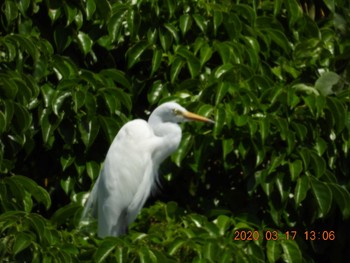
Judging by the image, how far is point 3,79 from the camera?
11.6 feet

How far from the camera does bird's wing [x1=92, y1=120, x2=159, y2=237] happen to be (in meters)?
3.67

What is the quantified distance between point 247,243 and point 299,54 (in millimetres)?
955

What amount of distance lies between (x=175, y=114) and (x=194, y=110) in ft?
0.46

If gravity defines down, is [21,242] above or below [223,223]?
above

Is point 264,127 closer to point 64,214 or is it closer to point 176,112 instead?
point 176,112

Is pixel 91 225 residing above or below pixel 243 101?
below

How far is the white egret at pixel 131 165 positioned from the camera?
3.66 meters

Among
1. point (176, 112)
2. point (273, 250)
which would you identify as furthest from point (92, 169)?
point (273, 250)

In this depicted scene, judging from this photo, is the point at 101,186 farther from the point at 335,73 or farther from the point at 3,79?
the point at 335,73

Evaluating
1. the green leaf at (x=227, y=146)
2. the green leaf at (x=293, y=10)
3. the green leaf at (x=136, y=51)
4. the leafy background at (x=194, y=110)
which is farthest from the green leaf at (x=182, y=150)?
the green leaf at (x=293, y=10)

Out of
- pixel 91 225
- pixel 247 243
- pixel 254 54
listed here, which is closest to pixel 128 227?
pixel 91 225

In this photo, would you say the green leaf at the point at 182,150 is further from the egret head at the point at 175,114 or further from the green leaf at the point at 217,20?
the green leaf at the point at 217,20

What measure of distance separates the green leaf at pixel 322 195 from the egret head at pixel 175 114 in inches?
17.1

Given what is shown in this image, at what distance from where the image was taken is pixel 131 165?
3729 millimetres
